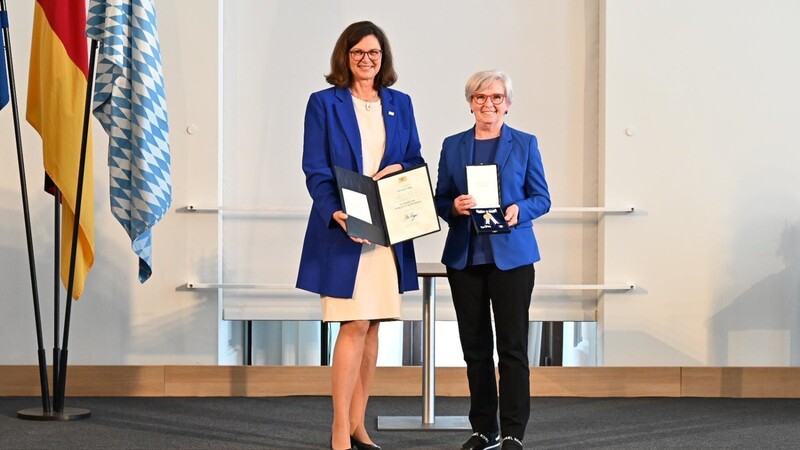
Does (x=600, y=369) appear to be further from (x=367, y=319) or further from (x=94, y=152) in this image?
(x=94, y=152)

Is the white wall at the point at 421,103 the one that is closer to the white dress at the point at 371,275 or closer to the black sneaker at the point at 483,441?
the black sneaker at the point at 483,441

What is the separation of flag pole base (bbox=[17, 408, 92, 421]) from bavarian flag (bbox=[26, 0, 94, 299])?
0.52m

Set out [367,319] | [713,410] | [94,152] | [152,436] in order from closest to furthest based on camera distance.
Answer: [367,319], [152,436], [713,410], [94,152]

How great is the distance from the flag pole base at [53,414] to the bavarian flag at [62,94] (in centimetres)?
52

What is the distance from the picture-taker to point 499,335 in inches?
147

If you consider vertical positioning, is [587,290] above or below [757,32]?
below

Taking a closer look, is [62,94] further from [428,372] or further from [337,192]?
[428,372]

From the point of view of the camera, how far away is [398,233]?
11.8 ft

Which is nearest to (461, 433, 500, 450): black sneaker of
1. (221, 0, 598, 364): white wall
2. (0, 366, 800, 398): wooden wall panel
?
(0, 366, 800, 398): wooden wall panel

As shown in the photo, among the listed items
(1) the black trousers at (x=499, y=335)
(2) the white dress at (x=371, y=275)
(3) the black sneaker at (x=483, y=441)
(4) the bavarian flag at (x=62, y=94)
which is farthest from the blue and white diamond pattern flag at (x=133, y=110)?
(3) the black sneaker at (x=483, y=441)

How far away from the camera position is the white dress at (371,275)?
3580 mm

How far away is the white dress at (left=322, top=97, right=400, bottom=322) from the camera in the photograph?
3580mm

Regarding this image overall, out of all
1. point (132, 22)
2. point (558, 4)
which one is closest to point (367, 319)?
point (132, 22)

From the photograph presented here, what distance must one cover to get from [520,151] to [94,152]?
260 centimetres
